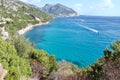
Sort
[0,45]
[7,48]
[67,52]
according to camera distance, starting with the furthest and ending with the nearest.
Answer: [67,52]
[7,48]
[0,45]

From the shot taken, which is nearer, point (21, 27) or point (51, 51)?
point (51, 51)

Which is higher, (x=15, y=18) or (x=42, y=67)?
(x=42, y=67)

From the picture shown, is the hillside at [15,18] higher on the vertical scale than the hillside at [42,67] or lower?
lower

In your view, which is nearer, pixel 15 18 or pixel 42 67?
pixel 42 67

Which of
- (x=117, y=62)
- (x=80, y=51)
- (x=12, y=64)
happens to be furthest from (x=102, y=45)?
(x=12, y=64)

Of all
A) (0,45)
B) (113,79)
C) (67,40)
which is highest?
(0,45)

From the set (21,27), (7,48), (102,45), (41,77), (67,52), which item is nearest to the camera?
(7,48)

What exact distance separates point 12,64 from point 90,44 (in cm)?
5905

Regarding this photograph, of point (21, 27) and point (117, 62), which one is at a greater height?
point (117, 62)

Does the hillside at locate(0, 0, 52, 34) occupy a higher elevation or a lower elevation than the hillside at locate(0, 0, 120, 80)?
lower

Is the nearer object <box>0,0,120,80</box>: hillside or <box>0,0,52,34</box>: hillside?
<box>0,0,120,80</box>: hillside

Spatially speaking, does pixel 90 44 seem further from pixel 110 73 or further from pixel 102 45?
pixel 110 73

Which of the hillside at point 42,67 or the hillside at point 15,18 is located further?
the hillside at point 15,18

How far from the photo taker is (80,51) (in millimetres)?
68812
